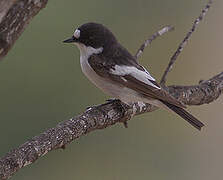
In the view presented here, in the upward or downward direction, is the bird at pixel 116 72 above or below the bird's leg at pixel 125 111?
above

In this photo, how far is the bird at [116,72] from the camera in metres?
3.29

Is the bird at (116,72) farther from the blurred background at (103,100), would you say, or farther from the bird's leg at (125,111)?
the blurred background at (103,100)

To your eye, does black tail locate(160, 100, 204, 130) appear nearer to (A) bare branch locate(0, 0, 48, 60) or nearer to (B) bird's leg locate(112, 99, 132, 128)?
(B) bird's leg locate(112, 99, 132, 128)

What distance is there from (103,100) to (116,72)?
229 centimetres

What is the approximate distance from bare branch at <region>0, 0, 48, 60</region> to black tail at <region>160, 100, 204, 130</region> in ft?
4.85

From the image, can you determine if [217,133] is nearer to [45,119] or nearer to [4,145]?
[45,119]

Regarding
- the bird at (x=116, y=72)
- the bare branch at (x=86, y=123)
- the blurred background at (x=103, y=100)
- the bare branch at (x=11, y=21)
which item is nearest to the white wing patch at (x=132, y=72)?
the bird at (x=116, y=72)

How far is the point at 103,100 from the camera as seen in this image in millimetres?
5750

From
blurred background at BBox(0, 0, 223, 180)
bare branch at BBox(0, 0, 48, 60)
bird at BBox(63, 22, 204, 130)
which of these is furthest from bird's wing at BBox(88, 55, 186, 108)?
blurred background at BBox(0, 0, 223, 180)

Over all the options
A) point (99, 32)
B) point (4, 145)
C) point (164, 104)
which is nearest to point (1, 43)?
point (164, 104)

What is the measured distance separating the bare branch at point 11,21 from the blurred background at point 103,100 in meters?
3.09

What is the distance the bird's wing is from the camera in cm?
332

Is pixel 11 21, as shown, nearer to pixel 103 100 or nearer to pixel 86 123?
pixel 86 123

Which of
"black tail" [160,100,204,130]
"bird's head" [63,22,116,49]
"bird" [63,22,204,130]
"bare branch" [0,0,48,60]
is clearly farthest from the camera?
"bird's head" [63,22,116,49]
